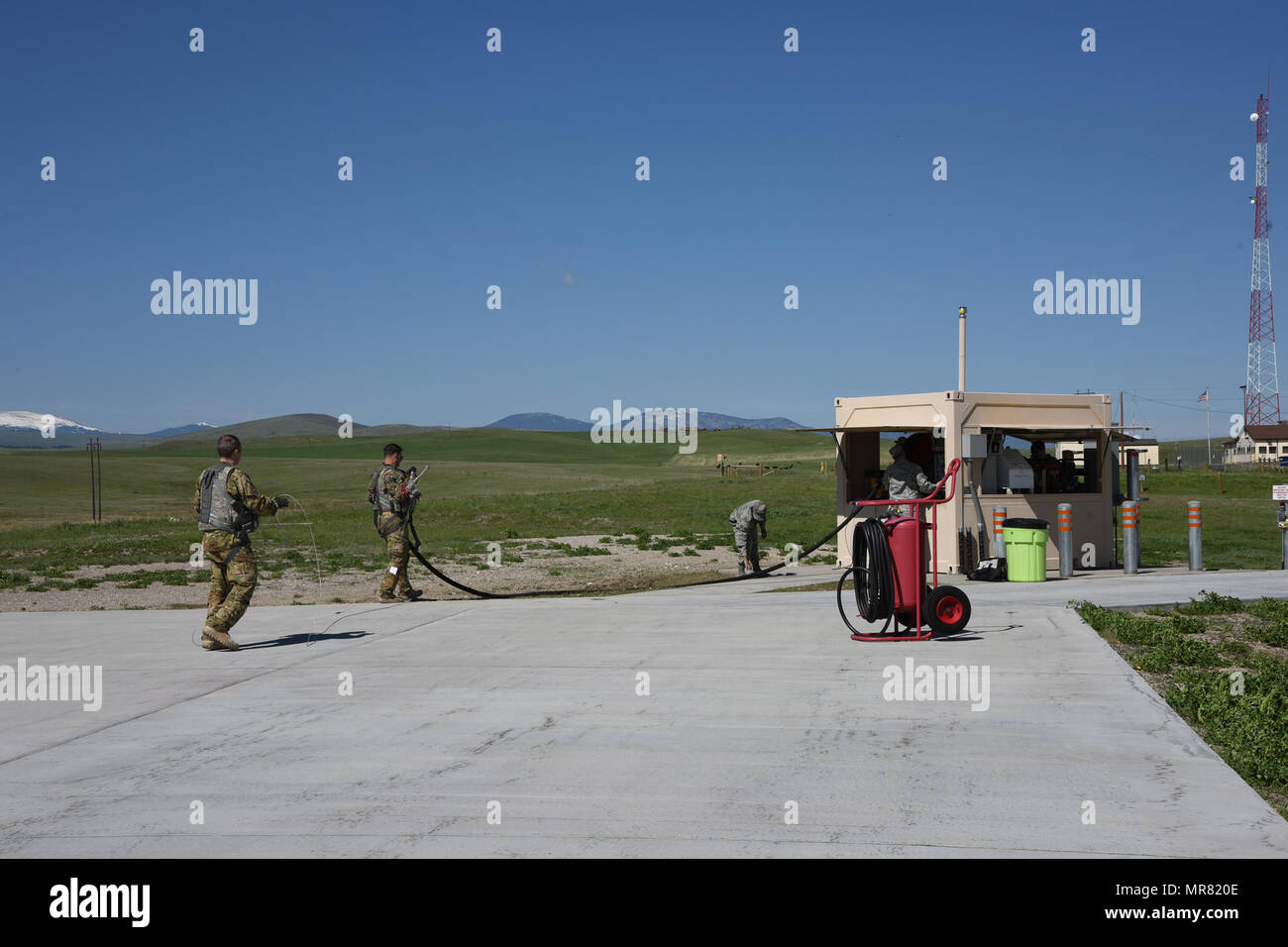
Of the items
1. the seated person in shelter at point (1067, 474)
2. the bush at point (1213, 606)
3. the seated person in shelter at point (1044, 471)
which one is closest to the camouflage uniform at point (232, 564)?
the bush at point (1213, 606)

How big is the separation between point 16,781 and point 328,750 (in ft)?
5.61

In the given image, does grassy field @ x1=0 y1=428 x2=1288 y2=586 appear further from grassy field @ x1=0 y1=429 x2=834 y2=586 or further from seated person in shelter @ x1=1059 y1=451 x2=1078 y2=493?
seated person in shelter @ x1=1059 y1=451 x2=1078 y2=493

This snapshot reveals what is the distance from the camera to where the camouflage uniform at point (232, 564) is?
11.1 metres

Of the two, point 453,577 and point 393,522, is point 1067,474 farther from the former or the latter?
point 393,522

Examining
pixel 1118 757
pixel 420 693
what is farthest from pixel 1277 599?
pixel 420 693

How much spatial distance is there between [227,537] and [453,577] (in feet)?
33.8

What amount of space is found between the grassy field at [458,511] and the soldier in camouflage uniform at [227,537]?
473 inches

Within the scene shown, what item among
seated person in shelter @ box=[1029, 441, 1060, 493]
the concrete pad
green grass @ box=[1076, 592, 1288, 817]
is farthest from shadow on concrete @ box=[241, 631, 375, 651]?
seated person in shelter @ box=[1029, 441, 1060, 493]

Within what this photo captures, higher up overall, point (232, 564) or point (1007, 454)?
point (1007, 454)

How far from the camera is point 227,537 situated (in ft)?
36.4

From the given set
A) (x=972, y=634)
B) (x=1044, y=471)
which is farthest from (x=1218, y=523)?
(x=972, y=634)

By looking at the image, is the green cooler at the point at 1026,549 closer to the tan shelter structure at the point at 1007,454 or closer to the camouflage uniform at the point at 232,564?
the tan shelter structure at the point at 1007,454

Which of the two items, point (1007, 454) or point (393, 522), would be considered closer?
point (393, 522)

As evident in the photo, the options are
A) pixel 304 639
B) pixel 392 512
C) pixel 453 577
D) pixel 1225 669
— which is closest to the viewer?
pixel 1225 669
